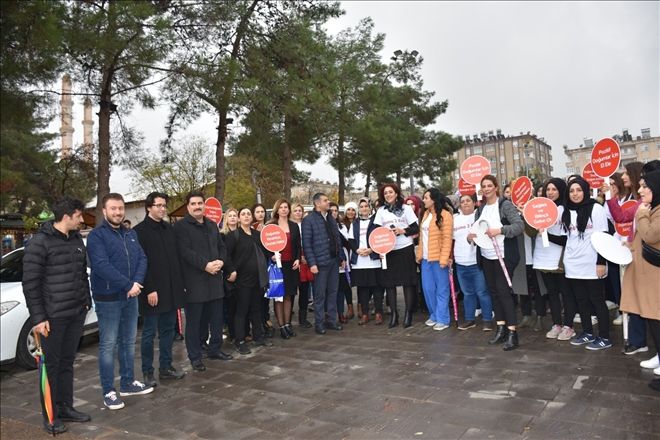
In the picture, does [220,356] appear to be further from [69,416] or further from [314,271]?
[69,416]

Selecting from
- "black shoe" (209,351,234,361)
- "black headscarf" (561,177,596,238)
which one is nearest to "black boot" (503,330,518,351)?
"black headscarf" (561,177,596,238)

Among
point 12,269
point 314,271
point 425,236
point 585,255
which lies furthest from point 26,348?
point 585,255

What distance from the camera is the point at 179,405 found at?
4254 mm

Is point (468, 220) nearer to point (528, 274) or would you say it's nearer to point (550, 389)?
point (528, 274)

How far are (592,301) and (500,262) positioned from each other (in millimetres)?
1024

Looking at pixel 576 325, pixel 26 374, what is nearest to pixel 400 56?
pixel 576 325

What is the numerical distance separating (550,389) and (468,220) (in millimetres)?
2585

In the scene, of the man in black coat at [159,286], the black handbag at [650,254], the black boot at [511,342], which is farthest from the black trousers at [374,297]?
the black handbag at [650,254]

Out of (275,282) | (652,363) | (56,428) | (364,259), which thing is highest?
(364,259)

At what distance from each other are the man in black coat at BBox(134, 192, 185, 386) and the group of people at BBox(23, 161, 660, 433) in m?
0.01

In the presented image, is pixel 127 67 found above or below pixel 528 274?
above

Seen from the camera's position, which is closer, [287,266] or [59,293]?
[59,293]

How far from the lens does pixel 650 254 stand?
13.0 ft

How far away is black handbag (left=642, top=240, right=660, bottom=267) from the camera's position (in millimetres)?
3895
